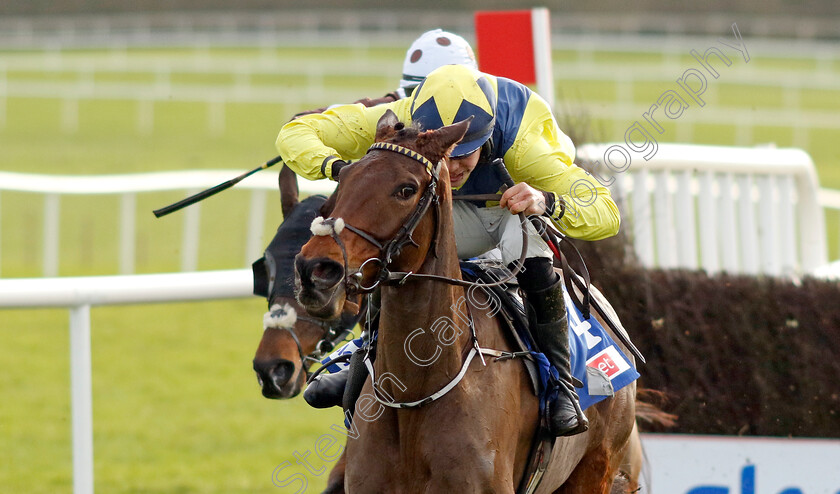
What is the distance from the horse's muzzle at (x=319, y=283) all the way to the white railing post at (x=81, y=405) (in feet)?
6.35

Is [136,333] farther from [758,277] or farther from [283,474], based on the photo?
[758,277]

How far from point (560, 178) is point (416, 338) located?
651mm

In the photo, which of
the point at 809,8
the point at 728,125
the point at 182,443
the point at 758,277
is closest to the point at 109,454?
the point at 182,443

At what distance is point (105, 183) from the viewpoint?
16203 millimetres

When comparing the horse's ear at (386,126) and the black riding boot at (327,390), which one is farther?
the black riding boot at (327,390)

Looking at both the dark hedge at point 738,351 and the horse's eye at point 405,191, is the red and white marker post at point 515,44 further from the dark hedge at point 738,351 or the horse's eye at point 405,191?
the horse's eye at point 405,191

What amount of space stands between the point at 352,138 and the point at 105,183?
13.5 meters

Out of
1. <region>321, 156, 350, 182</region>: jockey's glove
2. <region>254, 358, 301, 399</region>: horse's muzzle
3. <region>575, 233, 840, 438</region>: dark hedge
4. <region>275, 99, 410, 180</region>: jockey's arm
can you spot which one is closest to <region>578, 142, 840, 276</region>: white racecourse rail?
<region>575, 233, 840, 438</region>: dark hedge

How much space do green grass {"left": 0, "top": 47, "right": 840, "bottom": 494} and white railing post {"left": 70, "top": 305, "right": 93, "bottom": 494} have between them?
1826mm

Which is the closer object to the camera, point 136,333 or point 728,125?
point 136,333

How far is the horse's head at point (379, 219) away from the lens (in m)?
2.49

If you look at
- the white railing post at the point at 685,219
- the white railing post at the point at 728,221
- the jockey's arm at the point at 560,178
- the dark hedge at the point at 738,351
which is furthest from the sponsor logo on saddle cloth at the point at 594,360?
the white railing post at the point at 728,221

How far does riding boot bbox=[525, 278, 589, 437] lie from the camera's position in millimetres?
3283

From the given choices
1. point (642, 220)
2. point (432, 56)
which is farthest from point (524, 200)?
point (642, 220)
